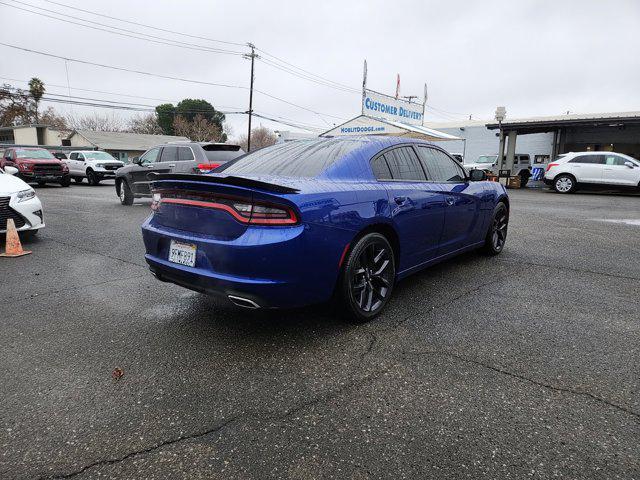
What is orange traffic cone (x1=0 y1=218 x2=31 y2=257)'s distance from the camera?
5781mm

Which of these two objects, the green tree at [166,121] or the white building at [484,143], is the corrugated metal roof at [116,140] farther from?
the white building at [484,143]

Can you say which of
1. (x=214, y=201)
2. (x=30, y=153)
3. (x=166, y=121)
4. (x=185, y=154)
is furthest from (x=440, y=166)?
(x=166, y=121)

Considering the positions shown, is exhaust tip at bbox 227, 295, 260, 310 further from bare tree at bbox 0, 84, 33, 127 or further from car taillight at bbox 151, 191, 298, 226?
bare tree at bbox 0, 84, 33, 127

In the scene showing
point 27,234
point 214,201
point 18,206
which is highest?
point 214,201

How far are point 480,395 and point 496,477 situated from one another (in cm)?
65

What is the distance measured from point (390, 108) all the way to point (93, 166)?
1793 centimetres

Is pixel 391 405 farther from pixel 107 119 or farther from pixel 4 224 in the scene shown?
pixel 107 119

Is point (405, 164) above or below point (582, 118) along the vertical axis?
below

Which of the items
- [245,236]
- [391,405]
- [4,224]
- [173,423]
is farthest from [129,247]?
[391,405]

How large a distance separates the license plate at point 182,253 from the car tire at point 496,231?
3.98m

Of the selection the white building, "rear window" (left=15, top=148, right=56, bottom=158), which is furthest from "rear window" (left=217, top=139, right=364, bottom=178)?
the white building

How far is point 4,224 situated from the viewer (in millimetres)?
6082

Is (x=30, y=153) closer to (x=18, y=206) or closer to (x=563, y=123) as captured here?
(x=18, y=206)

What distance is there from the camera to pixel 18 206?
6188 millimetres
